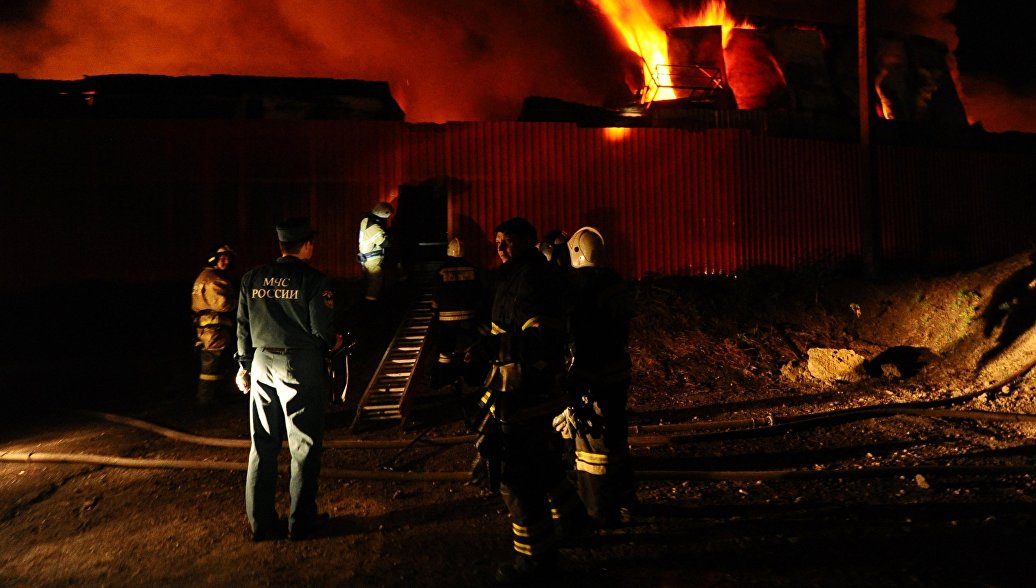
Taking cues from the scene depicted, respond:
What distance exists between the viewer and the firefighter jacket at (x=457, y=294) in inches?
278

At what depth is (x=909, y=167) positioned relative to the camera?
13430mm

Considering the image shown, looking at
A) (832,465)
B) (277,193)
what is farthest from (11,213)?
(832,465)

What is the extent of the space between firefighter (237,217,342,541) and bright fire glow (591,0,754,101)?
51.5ft

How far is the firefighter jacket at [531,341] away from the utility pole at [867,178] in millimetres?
9328

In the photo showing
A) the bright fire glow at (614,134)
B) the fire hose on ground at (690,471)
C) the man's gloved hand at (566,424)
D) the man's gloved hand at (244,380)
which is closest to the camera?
the man's gloved hand at (566,424)

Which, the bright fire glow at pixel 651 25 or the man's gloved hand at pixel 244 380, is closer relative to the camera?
the man's gloved hand at pixel 244 380

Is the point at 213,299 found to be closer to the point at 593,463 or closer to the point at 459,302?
the point at 459,302

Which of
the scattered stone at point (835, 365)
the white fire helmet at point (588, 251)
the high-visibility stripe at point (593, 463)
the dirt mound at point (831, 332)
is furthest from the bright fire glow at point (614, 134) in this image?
the high-visibility stripe at point (593, 463)

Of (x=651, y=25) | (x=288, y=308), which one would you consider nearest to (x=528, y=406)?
(x=288, y=308)

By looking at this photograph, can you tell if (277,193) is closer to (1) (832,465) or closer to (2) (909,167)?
(1) (832,465)

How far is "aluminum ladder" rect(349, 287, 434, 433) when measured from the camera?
6184mm

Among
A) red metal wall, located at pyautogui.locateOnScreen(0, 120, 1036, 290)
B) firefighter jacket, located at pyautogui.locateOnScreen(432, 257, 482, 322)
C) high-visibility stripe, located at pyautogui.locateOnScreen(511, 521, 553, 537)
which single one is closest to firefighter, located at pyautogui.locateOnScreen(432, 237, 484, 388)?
firefighter jacket, located at pyautogui.locateOnScreen(432, 257, 482, 322)

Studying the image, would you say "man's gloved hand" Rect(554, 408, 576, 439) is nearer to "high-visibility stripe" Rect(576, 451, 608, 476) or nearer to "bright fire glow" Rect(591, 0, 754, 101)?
"high-visibility stripe" Rect(576, 451, 608, 476)

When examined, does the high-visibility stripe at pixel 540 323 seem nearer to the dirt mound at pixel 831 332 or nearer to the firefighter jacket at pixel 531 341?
the firefighter jacket at pixel 531 341
